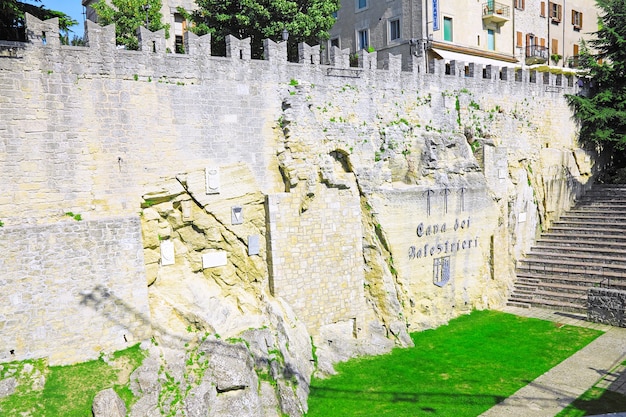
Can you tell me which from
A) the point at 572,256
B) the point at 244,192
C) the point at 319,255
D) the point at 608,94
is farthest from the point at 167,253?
the point at 608,94

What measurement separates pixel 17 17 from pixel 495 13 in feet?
77.2

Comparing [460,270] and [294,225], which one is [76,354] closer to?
[294,225]

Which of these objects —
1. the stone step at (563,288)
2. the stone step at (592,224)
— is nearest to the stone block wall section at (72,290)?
the stone step at (563,288)

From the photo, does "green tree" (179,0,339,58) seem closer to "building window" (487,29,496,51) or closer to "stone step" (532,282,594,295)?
"building window" (487,29,496,51)

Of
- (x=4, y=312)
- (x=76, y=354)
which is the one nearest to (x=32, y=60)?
(x=4, y=312)

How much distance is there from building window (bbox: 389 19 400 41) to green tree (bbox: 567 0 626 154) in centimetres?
897

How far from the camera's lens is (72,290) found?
13.2 m

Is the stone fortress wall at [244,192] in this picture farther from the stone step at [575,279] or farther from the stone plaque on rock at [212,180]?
the stone step at [575,279]

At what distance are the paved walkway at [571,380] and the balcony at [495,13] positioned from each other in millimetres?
17772

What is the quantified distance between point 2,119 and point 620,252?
21.4 metres

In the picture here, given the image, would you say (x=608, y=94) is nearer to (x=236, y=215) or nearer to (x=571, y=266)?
(x=571, y=266)

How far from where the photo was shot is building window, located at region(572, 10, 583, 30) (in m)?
36.0

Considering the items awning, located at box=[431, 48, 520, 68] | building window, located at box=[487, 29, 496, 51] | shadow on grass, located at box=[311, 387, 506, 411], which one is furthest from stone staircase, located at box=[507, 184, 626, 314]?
building window, located at box=[487, 29, 496, 51]

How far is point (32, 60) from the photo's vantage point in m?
13.5
